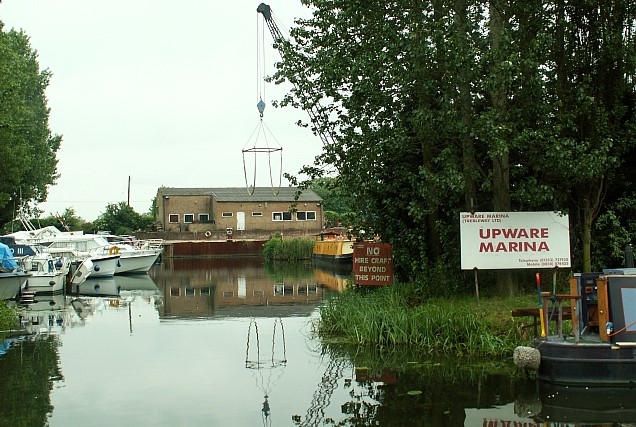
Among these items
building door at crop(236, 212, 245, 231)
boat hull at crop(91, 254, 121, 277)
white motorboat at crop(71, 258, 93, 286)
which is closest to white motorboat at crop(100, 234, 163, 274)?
boat hull at crop(91, 254, 121, 277)

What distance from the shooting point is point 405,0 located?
55.2ft

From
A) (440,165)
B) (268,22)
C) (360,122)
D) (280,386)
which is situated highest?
(268,22)

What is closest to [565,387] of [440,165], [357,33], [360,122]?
[440,165]

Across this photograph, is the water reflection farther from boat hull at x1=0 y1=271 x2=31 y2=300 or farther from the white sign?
the white sign

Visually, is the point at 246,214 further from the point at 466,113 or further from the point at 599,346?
the point at 599,346

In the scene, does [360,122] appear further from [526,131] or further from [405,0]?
[526,131]

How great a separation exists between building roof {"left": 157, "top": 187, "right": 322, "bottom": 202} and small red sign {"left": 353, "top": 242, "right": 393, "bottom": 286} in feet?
183

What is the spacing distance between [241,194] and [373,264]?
198 ft

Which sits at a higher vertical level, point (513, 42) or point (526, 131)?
point (513, 42)

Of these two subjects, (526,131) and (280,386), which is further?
→ (526,131)

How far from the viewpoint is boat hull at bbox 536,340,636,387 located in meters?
12.0

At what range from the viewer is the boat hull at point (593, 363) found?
12039 mm

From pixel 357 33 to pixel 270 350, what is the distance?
24.2 feet

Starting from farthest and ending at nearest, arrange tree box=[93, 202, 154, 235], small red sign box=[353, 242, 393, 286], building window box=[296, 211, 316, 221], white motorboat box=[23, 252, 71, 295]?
tree box=[93, 202, 154, 235]
building window box=[296, 211, 316, 221]
white motorboat box=[23, 252, 71, 295]
small red sign box=[353, 242, 393, 286]
